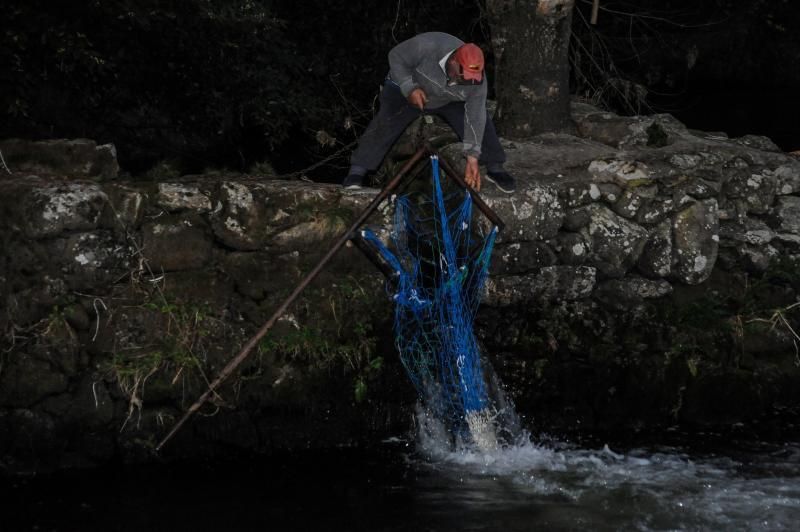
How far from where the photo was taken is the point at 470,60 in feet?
21.7

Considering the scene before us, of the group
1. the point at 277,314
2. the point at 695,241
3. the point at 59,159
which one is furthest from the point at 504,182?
the point at 59,159

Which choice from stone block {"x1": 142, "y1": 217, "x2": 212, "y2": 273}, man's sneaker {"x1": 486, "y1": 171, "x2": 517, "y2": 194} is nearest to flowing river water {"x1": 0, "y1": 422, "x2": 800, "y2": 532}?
stone block {"x1": 142, "y1": 217, "x2": 212, "y2": 273}

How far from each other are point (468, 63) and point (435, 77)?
36 cm

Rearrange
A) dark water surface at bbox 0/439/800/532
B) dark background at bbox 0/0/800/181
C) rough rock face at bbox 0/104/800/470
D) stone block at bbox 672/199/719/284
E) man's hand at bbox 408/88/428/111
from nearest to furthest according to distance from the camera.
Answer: dark water surface at bbox 0/439/800/532, rough rock face at bbox 0/104/800/470, man's hand at bbox 408/88/428/111, stone block at bbox 672/199/719/284, dark background at bbox 0/0/800/181

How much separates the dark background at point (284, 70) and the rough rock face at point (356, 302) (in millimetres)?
1526

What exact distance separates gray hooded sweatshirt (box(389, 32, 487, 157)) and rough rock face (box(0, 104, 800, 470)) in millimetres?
566

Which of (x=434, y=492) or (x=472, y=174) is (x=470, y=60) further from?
(x=434, y=492)

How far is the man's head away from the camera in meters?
6.61

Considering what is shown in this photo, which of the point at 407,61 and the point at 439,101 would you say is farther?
the point at 439,101

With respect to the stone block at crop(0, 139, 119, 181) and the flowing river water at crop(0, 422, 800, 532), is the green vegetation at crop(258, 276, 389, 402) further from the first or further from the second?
the stone block at crop(0, 139, 119, 181)

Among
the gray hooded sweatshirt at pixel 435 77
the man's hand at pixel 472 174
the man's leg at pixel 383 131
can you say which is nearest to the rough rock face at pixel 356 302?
the man's hand at pixel 472 174

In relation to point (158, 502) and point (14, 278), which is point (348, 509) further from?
point (14, 278)

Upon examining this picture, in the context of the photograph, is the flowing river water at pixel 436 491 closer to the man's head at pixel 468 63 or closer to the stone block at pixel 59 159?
the stone block at pixel 59 159

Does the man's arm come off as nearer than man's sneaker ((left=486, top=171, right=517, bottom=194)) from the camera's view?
Yes
